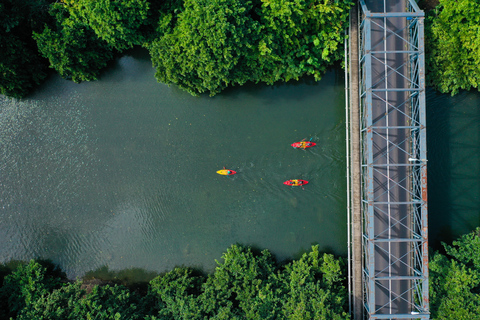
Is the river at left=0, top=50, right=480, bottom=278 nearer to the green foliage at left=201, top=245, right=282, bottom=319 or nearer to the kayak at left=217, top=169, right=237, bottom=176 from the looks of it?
the kayak at left=217, top=169, right=237, bottom=176

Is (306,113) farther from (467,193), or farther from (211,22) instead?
(467,193)

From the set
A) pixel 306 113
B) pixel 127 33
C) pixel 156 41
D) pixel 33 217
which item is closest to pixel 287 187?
pixel 306 113

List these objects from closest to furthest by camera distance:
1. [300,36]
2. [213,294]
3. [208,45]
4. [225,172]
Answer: [208,45] < [213,294] < [300,36] < [225,172]

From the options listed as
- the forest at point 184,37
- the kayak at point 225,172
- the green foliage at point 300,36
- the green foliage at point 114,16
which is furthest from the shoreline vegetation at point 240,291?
the green foliage at point 114,16

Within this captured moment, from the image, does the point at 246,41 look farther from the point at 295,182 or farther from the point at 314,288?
the point at 314,288

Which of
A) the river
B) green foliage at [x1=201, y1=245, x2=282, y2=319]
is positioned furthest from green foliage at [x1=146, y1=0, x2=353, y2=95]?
green foliage at [x1=201, y1=245, x2=282, y2=319]

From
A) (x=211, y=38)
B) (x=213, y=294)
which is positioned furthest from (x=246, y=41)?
(x=213, y=294)

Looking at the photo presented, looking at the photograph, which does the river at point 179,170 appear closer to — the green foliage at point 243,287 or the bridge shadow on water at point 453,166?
the bridge shadow on water at point 453,166
